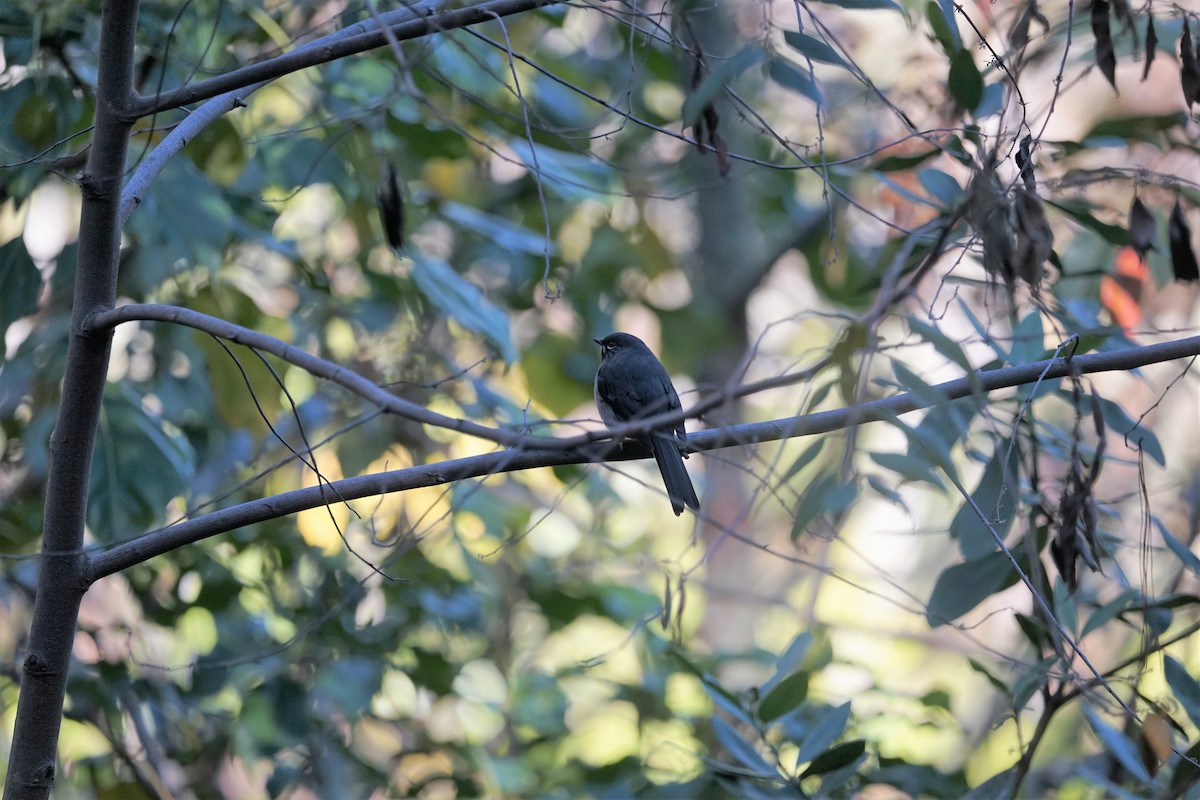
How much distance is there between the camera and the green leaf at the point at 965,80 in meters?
2.39

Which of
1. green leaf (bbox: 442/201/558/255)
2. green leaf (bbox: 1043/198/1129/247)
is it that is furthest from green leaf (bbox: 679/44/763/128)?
green leaf (bbox: 442/201/558/255)

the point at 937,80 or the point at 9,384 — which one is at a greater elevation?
the point at 937,80

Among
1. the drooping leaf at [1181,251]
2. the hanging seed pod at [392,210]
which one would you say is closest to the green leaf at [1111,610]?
the drooping leaf at [1181,251]

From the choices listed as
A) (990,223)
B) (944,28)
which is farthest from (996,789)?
(944,28)

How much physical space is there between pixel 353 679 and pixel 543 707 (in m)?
1.38

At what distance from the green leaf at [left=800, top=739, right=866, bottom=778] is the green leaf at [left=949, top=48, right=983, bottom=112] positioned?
1463 millimetres

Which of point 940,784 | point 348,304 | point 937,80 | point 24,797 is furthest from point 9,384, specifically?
point 937,80

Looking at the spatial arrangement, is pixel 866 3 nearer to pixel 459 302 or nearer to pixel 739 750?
pixel 739 750

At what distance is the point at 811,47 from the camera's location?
2.03m

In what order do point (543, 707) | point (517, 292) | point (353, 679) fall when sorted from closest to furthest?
point (353, 679) < point (543, 707) < point (517, 292)

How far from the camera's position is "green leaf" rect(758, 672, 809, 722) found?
2729 mm

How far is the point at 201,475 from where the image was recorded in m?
4.05

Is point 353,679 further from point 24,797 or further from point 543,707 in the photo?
point 24,797

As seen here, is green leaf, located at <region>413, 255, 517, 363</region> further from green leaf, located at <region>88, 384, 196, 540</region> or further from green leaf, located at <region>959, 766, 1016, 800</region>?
green leaf, located at <region>959, 766, 1016, 800</region>
